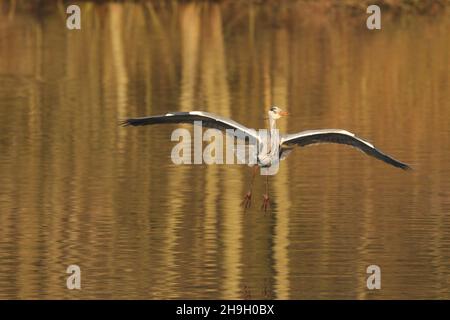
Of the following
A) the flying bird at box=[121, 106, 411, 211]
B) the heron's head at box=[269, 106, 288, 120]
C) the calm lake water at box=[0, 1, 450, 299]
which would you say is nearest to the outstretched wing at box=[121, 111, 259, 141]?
the flying bird at box=[121, 106, 411, 211]

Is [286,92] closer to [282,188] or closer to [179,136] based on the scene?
[179,136]

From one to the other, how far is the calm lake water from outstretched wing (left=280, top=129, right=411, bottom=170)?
2.14 feet

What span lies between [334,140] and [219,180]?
9.61 ft

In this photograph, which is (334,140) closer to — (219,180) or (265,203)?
(265,203)

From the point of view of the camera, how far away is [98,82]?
3131 cm

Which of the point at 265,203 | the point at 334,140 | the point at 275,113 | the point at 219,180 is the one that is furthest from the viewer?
the point at 219,180

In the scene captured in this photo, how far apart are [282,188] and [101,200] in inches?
77.3

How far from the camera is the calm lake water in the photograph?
15367 mm

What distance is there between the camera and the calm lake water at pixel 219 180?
15367 millimetres

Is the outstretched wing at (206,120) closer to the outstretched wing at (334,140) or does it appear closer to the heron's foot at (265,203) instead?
the outstretched wing at (334,140)

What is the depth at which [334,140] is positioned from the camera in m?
17.3

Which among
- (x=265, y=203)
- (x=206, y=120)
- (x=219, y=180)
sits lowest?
(x=265, y=203)

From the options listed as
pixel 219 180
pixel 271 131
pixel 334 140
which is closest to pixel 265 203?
pixel 271 131

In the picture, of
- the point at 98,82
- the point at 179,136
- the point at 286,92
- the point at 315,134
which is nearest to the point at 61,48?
the point at 98,82
